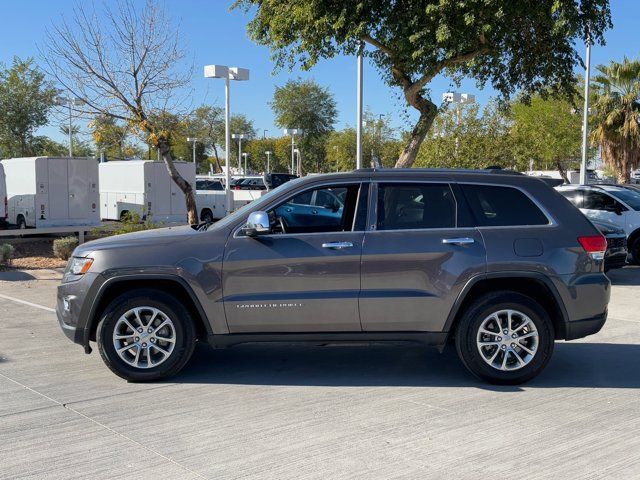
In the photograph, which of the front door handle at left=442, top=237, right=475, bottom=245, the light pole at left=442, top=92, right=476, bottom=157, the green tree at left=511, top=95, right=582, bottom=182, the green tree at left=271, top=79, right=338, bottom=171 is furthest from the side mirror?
the green tree at left=271, top=79, right=338, bottom=171

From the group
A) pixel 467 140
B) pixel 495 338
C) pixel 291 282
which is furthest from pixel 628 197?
pixel 291 282

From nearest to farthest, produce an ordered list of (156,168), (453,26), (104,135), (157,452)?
(157,452), (453,26), (104,135), (156,168)

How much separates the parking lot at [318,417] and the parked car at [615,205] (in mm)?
7996

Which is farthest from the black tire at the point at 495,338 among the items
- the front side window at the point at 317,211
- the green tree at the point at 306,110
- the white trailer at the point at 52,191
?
the green tree at the point at 306,110

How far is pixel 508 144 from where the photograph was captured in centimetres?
2236

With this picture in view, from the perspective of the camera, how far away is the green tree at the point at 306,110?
49.8m

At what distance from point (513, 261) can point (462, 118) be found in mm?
16771

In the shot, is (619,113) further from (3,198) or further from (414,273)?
(414,273)

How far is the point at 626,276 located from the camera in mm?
13578

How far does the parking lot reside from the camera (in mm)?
4383

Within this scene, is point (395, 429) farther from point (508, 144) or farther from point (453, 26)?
point (508, 144)

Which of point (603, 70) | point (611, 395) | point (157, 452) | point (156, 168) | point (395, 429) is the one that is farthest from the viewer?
point (603, 70)

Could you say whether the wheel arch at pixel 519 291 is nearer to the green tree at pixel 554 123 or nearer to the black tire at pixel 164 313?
the black tire at pixel 164 313

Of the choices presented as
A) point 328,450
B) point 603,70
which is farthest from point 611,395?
point 603,70
